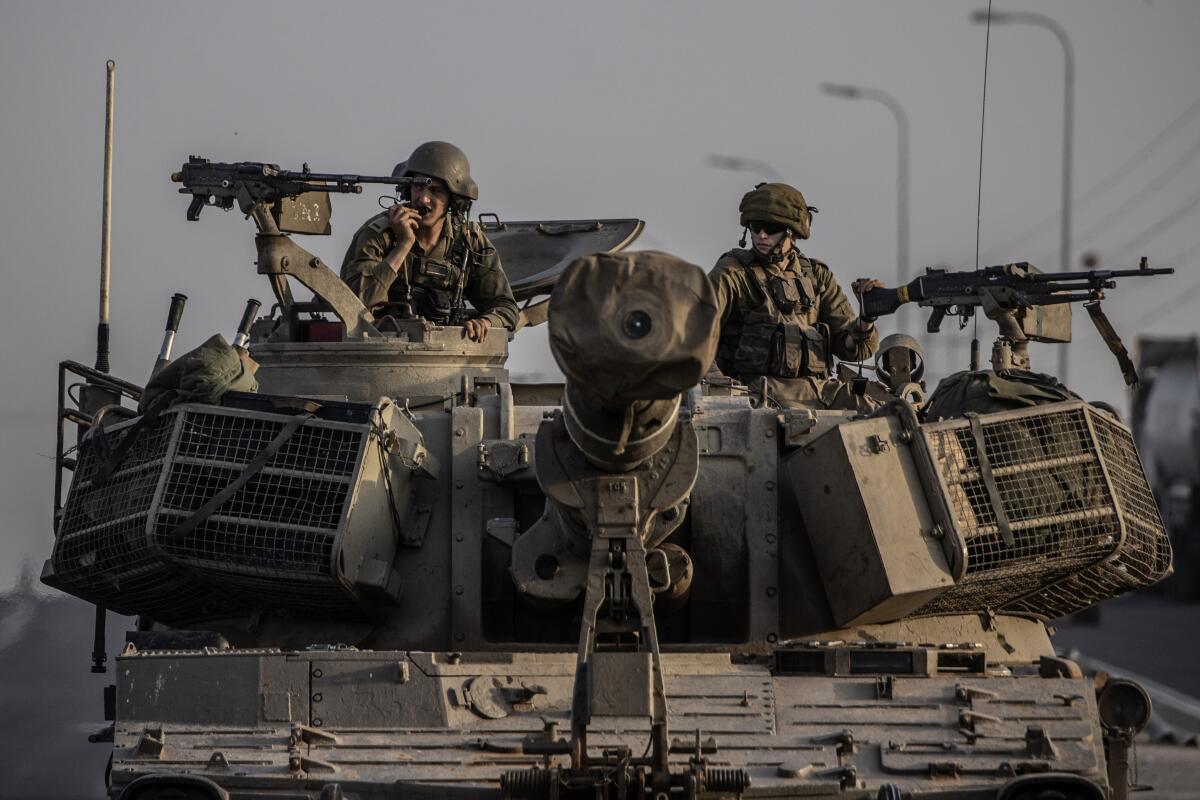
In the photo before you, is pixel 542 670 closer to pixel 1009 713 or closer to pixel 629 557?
pixel 629 557

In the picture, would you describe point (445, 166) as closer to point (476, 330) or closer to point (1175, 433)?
point (476, 330)

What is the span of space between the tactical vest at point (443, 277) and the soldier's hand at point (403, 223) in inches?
8.0

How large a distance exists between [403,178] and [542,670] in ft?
16.9

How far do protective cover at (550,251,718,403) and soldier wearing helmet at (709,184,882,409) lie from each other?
5.20m

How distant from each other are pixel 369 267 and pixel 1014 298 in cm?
433

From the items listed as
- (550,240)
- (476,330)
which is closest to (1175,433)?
(550,240)

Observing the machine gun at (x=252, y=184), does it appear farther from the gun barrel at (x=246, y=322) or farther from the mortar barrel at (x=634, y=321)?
the mortar barrel at (x=634, y=321)

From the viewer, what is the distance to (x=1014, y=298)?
16797 mm

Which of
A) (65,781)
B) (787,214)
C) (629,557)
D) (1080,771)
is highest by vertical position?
(787,214)

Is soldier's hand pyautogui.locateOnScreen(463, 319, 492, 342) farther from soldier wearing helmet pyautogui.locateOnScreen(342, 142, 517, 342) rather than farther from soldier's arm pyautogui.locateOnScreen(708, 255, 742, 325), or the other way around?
soldier's arm pyautogui.locateOnScreen(708, 255, 742, 325)

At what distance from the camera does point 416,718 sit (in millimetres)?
12258

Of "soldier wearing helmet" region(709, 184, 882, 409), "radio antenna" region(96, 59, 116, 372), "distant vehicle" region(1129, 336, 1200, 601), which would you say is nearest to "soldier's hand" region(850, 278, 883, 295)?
"soldier wearing helmet" region(709, 184, 882, 409)

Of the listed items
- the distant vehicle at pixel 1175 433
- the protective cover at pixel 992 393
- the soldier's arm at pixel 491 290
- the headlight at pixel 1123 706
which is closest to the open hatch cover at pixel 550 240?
the soldier's arm at pixel 491 290

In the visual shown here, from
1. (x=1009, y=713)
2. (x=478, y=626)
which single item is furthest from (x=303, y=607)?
(x=1009, y=713)
